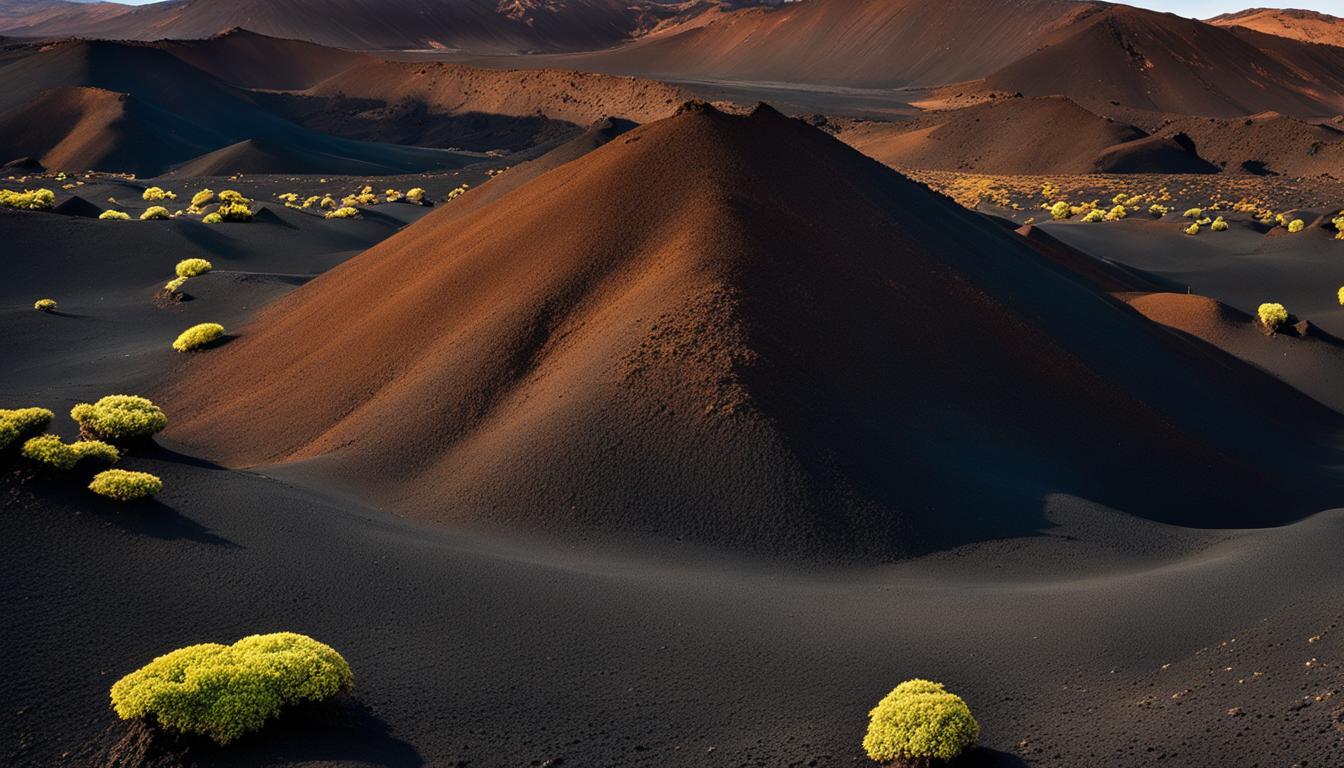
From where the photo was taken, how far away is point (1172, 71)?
454 feet

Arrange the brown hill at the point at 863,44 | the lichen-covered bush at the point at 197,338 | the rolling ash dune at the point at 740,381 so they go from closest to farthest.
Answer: the rolling ash dune at the point at 740,381
the lichen-covered bush at the point at 197,338
the brown hill at the point at 863,44

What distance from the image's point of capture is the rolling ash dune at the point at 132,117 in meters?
82.4

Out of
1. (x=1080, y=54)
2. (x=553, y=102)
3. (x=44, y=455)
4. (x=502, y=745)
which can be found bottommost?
(x=502, y=745)

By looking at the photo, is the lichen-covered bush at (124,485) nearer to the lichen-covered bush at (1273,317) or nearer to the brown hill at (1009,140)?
the lichen-covered bush at (1273,317)

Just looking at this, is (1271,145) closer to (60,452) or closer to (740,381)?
(740,381)

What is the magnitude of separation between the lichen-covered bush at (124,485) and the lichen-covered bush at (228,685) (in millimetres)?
3840

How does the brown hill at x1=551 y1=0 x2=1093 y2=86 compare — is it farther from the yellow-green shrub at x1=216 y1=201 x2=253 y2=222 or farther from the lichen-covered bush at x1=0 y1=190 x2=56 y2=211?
the lichen-covered bush at x1=0 y1=190 x2=56 y2=211

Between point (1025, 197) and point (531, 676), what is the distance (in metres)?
63.6

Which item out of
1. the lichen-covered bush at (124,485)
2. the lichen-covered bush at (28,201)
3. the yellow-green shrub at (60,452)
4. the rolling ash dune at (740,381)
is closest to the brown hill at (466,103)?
the lichen-covered bush at (28,201)

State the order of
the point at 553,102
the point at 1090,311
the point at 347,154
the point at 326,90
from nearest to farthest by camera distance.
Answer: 1. the point at 1090,311
2. the point at 347,154
3. the point at 553,102
4. the point at 326,90

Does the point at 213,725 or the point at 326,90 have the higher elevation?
the point at 326,90

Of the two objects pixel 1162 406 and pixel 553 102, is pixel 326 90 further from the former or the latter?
pixel 1162 406

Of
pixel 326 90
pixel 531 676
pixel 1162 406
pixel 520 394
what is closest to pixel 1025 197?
pixel 1162 406

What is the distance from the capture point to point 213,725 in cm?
870
